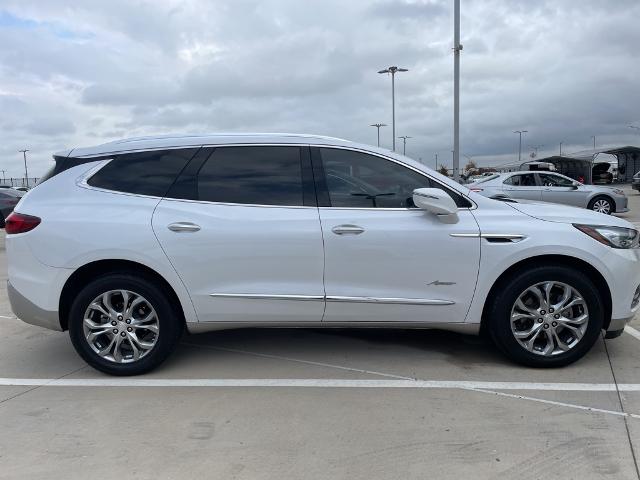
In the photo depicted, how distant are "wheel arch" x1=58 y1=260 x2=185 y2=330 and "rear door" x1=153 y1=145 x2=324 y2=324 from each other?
0.20 m

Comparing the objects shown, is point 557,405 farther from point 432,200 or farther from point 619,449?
point 432,200

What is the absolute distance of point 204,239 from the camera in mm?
4062

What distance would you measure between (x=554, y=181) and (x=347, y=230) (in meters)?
12.6

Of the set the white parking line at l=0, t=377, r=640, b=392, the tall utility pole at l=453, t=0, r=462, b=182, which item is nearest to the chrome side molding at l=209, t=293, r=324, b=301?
the white parking line at l=0, t=377, r=640, b=392

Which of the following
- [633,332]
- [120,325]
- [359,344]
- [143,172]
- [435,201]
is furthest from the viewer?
[633,332]

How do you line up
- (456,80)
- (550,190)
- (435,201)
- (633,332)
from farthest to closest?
(456,80) → (550,190) → (633,332) → (435,201)

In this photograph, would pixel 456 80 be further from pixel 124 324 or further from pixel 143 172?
pixel 124 324

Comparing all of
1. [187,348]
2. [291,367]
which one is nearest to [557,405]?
[291,367]

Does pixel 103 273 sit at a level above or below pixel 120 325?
above

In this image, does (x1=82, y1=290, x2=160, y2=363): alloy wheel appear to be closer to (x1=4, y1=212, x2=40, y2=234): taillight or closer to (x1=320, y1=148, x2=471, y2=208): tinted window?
(x1=4, y1=212, x2=40, y2=234): taillight

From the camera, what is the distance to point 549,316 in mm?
4117

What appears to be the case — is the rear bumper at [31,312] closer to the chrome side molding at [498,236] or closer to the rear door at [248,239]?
the rear door at [248,239]

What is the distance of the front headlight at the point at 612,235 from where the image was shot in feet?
13.5

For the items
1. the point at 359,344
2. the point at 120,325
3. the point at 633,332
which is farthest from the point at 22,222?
the point at 633,332
